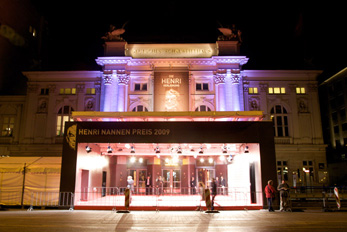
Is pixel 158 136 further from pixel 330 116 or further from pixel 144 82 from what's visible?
pixel 330 116

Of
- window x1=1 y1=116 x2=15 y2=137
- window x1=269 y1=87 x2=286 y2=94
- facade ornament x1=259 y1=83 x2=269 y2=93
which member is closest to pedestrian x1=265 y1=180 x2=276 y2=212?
facade ornament x1=259 y1=83 x2=269 y2=93

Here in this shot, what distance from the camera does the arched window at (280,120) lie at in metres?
31.9

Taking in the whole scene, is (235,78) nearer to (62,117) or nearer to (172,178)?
(172,178)

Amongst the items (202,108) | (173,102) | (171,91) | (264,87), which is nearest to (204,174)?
(202,108)

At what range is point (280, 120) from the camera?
32.2 meters

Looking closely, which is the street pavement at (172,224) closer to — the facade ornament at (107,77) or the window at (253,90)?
the facade ornament at (107,77)

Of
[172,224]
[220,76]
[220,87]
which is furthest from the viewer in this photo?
[220,76]

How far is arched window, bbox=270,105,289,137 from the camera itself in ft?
105

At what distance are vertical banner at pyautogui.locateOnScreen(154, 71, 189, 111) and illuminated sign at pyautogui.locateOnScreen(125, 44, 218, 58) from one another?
2241 millimetres

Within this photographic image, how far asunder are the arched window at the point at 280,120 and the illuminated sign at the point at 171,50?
9452mm

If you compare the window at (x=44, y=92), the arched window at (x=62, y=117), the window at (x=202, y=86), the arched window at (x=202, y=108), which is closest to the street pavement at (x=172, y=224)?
the arched window at (x=202, y=108)

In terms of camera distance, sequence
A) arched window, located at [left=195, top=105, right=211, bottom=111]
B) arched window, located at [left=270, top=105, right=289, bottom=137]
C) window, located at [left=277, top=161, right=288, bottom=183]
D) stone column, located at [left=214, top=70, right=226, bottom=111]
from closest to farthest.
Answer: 1. window, located at [left=277, top=161, right=288, bottom=183]
2. stone column, located at [left=214, top=70, right=226, bottom=111]
3. arched window, located at [left=195, top=105, right=211, bottom=111]
4. arched window, located at [left=270, top=105, right=289, bottom=137]

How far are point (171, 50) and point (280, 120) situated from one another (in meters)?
14.7

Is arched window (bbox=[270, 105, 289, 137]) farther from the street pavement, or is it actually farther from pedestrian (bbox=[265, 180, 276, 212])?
the street pavement
